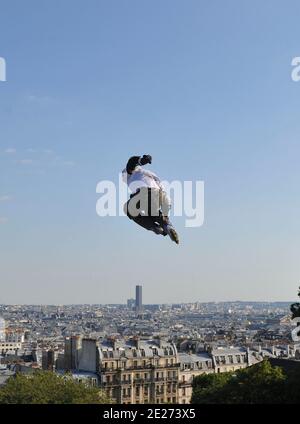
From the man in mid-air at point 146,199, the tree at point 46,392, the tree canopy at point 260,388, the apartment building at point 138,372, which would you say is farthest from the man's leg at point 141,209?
the apartment building at point 138,372

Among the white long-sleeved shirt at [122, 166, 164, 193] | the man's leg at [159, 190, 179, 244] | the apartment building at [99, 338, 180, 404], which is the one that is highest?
the white long-sleeved shirt at [122, 166, 164, 193]

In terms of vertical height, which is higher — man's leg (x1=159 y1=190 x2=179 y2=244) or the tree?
man's leg (x1=159 y1=190 x2=179 y2=244)

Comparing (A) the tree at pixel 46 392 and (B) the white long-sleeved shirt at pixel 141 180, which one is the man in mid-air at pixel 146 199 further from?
(A) the tree at pixel 46 392

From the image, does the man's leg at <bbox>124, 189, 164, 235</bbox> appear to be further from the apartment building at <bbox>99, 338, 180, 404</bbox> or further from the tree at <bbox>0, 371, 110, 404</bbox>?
the apartment building at <bbox>99, 338, 180, 404</bbox>

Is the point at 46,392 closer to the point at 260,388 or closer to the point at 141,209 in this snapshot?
the point at 260,388

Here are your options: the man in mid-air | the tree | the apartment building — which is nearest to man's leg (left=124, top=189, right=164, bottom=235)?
the man in mid-air

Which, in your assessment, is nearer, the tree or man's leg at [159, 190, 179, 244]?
man's leg at [159, 190, 179, 244]

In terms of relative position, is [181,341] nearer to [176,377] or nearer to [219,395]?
[176,377]

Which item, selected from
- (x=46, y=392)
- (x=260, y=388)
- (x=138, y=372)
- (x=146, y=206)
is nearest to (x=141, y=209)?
(x=146, y=206)
